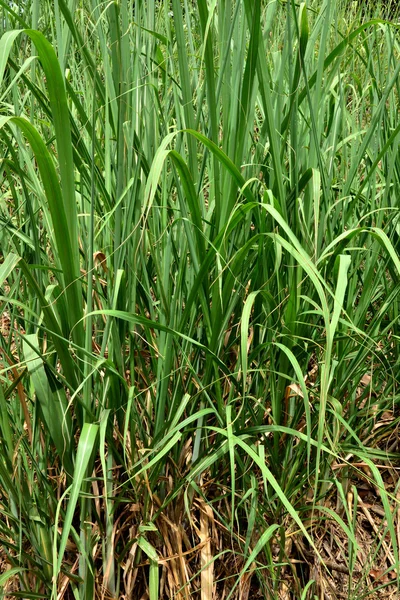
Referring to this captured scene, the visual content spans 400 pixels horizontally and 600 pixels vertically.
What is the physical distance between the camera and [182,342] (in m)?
0.99

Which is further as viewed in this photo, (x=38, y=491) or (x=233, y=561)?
(x=233, y=561)

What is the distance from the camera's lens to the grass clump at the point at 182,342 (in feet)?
2.79

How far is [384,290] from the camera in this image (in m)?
1.24

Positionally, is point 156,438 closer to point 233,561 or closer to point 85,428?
point 85,428

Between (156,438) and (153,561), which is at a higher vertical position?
(156,438)

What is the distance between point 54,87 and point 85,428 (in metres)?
0.42

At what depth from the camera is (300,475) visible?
1.04m

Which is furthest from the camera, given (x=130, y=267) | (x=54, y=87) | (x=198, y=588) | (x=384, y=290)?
(x=384, y=290)

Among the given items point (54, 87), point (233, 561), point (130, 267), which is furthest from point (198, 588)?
point (54, 87)

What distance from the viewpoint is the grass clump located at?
85 cm

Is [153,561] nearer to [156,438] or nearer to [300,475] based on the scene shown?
[156,438]

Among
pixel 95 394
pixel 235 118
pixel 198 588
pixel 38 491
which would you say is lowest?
pixel 198 588

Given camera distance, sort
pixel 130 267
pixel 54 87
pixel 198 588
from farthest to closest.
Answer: pixel 198 588 → pixel 130 267 → pixel 54 87

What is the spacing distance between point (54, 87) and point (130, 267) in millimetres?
267
